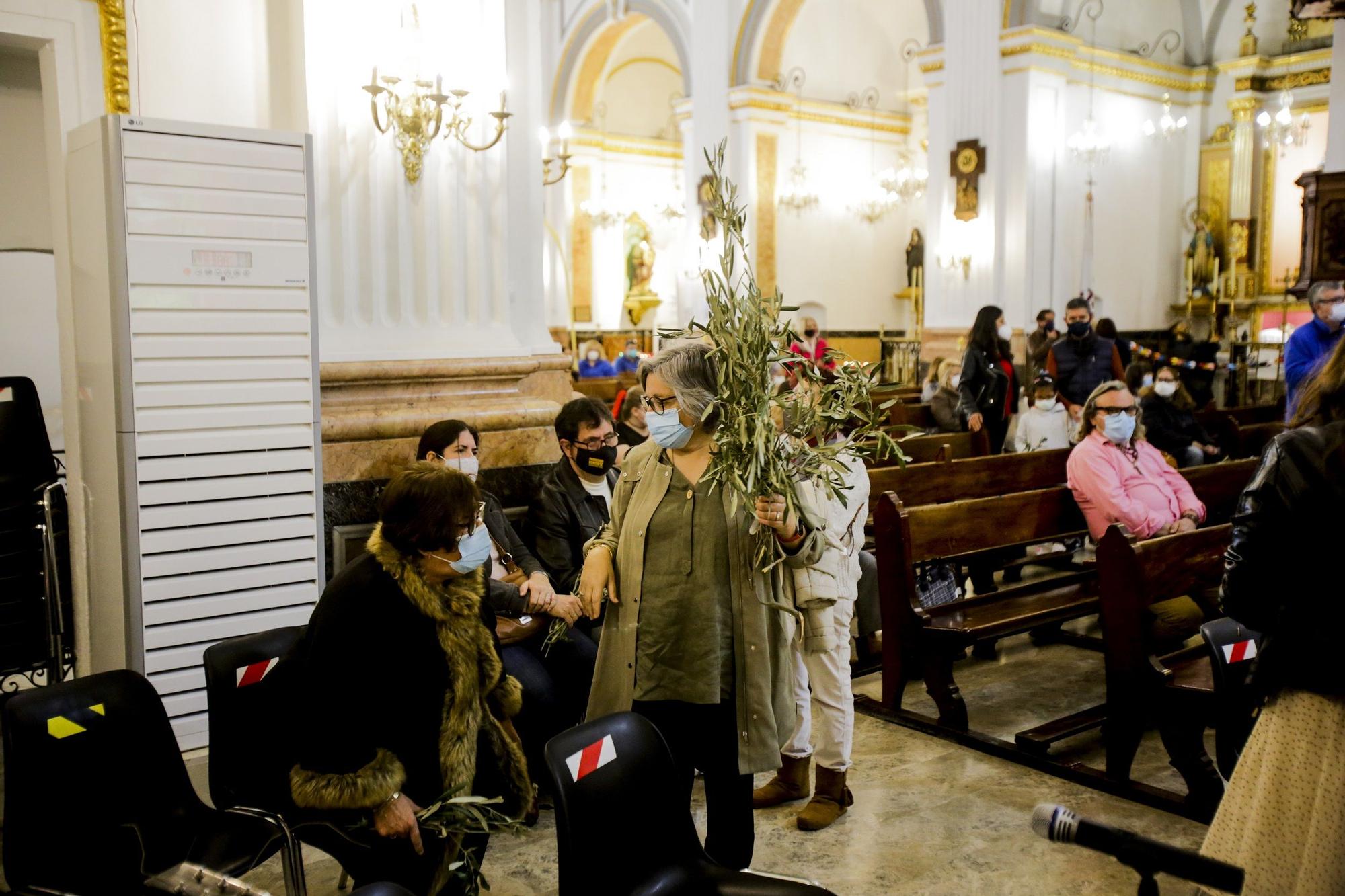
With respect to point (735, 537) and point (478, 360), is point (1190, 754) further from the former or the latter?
point (478, 360)

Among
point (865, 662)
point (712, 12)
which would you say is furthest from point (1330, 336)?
point (712, 12)

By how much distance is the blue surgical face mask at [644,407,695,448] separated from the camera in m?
2.58

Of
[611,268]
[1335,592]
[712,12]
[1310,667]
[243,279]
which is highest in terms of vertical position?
[712,12]

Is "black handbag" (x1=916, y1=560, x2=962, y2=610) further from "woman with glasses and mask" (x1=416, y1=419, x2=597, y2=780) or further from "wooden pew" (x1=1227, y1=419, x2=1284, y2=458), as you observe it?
"wooden pew" (x1=1227, y1=419, x2=1284, y2=458)

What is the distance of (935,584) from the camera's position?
17.3 ft

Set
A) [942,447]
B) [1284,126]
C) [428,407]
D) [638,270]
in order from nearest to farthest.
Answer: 1. [428,407]
2. [942,447]
3. [1284,126]
4. [638,270]

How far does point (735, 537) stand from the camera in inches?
102

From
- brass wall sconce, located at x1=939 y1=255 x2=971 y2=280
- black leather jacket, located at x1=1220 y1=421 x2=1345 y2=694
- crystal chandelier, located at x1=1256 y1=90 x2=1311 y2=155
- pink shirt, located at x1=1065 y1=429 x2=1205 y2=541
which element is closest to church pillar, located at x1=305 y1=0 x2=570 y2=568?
pink shirt, located at x1=1065 y1=429 x2=1205 y2=541

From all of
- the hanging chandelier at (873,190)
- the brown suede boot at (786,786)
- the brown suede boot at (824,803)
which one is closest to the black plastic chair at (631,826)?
the brown suede boot at (824,803)

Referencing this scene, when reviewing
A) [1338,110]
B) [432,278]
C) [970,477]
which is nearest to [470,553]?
[432,278]

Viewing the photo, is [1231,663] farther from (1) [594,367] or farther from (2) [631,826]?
(1) [594,367]

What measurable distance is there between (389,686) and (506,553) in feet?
4.77

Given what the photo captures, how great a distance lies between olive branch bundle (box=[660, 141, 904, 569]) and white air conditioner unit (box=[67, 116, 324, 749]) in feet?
5.81

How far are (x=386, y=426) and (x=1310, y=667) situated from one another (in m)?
3.19
